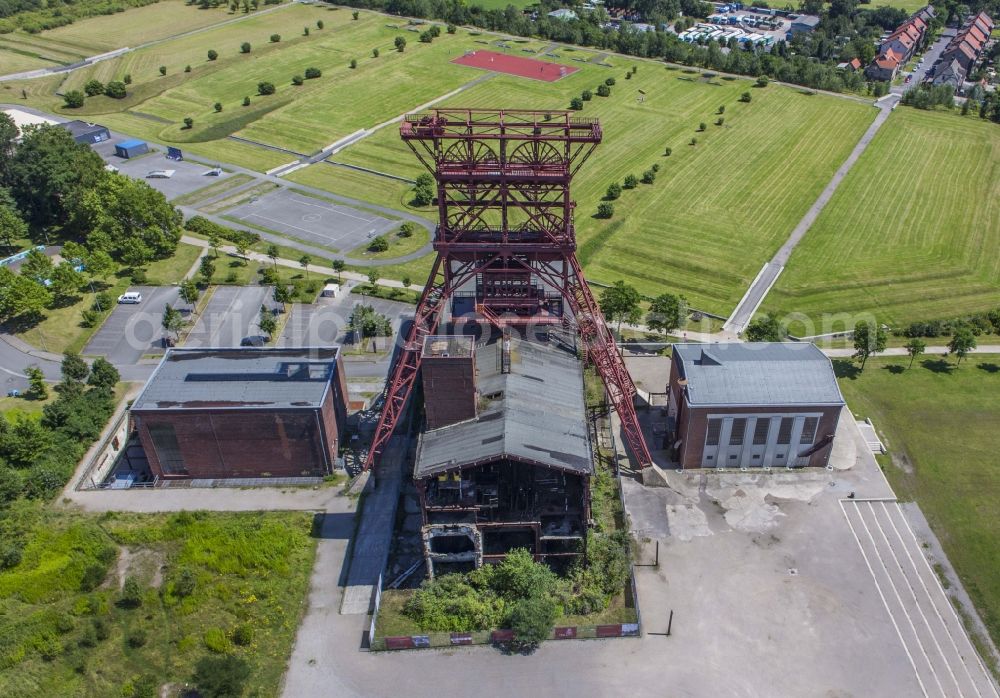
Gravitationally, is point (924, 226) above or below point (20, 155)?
below

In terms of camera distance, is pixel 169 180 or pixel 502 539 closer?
pixel 502 539

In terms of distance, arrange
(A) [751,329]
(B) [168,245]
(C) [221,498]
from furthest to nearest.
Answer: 1. (B) [168,245]
2. (A) [751,329]
3. (C) [221,498]

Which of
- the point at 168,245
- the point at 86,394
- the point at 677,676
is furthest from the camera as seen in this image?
the point at 168,245

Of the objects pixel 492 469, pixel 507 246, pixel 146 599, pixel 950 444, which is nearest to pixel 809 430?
pixel 950 444

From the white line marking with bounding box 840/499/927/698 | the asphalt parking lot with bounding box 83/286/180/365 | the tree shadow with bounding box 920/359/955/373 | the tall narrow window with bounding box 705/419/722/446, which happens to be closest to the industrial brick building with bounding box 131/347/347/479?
the asphalt parking lot with bounding box 83/286/180/365

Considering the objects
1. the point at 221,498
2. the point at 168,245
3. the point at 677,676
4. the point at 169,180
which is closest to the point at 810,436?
the point at 677,676

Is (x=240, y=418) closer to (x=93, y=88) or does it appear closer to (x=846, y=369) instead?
(x=846, y=369)

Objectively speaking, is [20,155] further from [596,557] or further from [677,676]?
[677,676]

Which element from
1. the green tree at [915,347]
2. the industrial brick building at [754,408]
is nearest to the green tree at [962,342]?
the green tree at [915,347]
